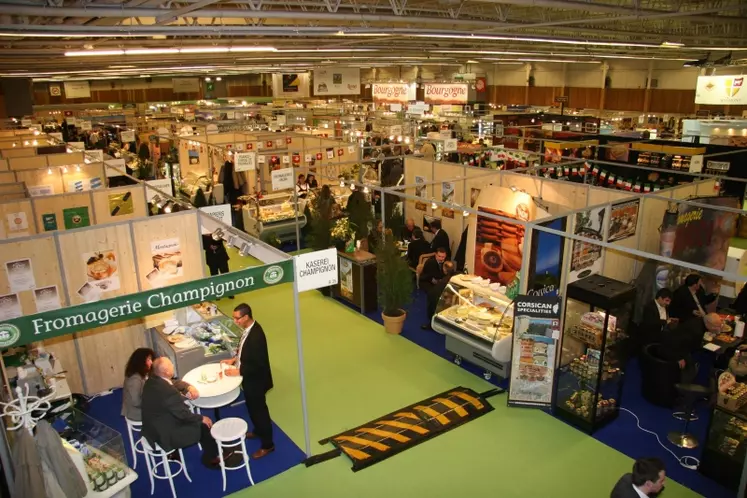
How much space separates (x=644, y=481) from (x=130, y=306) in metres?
4.07

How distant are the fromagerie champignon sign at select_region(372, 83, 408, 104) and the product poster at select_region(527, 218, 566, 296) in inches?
574

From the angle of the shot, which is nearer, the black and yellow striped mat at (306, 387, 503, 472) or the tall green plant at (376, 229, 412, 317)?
the black and yellow striped mat at (306, 387, 503, 472)

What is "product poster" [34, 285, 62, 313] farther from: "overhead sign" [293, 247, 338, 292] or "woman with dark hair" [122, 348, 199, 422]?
"overhead sign" [293, 247, 338, 292]

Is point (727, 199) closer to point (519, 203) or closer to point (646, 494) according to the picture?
point (519, 203)

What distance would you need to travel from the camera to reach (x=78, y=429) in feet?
17.7

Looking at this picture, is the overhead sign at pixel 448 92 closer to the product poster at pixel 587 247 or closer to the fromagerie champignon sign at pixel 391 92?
the fromagerie champignon sign at pixel 391 92

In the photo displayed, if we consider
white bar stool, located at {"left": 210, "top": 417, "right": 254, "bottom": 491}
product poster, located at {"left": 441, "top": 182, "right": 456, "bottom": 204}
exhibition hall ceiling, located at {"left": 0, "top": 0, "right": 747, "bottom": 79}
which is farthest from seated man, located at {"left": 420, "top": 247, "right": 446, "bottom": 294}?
white bar stool, located at {"left": 210, "top": 417, "right": 254, "bottom": 491}

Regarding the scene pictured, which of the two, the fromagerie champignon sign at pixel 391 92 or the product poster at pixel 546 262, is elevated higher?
the fromagerie champignon sign at pixel 391 92

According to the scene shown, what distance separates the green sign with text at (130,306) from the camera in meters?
4.05

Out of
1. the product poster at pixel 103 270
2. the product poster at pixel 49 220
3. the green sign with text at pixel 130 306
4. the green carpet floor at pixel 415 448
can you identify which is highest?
the green sign with text at pixel 130 306

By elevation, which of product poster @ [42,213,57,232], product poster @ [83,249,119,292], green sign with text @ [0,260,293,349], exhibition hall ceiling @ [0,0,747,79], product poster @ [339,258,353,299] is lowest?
product poster @ [339,258,353,299]

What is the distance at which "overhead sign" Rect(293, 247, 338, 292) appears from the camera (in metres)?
5.53

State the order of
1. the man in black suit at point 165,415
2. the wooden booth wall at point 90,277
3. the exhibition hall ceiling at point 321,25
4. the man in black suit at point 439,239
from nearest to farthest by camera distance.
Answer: the man in black suit at point 165,415 → the wooden booth wall at point 90,277 → the exhibition hall ceiling at point 321,25 → the man in black suit at point 439,239

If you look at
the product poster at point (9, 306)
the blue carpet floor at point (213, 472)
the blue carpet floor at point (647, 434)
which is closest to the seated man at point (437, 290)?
the blue carpet floor at point (647, 434)
